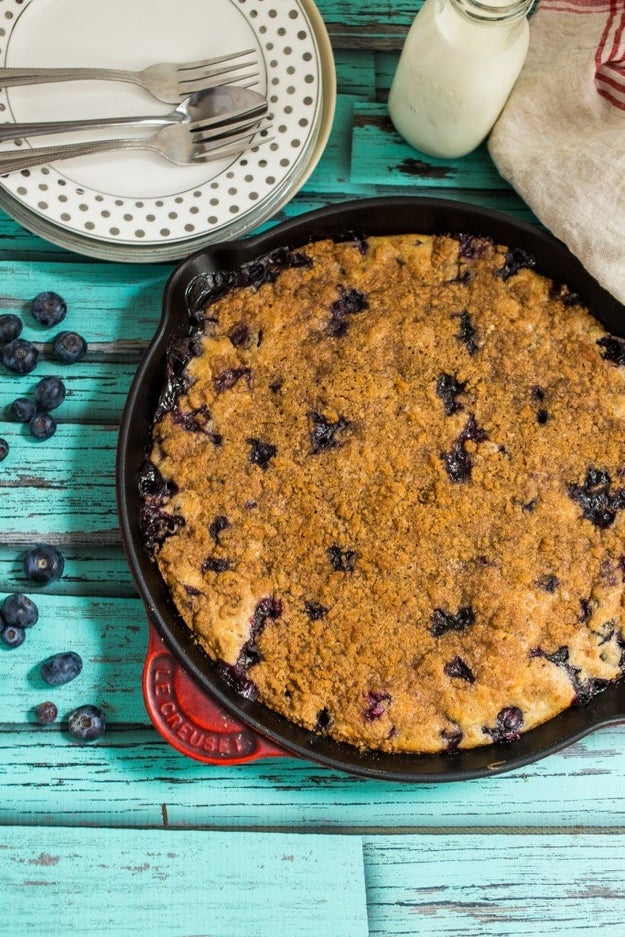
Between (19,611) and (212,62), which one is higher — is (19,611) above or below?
below

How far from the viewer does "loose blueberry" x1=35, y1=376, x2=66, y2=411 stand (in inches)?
85.7

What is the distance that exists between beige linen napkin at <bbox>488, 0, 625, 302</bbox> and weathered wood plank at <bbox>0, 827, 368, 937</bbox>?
1.44m

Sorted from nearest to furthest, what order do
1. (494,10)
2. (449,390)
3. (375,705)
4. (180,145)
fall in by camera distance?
(494,10) → (375,705) → (449,390) → (180,145)

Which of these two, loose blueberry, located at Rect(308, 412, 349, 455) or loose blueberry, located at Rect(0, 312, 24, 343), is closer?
loose blueberry, located at Rect(308, 412, 349, 455)

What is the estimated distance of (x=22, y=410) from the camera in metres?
2.17

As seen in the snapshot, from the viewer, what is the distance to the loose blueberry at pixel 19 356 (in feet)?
7.14

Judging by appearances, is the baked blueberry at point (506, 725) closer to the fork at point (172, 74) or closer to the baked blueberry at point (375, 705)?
the baked blueberry at point (375, 705)

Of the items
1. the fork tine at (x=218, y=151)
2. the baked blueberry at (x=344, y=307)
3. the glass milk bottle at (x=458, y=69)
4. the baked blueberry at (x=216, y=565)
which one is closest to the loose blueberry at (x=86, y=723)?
the baked blueberry at (x=216, y=565)

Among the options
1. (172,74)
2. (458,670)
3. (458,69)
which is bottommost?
(458,670)

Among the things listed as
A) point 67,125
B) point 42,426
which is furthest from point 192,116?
point 42,426

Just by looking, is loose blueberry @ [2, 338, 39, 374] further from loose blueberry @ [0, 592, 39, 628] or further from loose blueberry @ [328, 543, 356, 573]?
loose blueberry @ [328, 543, 356, 573]

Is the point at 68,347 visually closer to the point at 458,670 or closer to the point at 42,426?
the point at 42,426

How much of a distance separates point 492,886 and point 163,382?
135cm

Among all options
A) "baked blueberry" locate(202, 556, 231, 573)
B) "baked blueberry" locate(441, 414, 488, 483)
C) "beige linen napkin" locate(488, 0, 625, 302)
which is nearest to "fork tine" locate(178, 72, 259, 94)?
"beige linen napkin" locate(488, 0, 625, 302)
